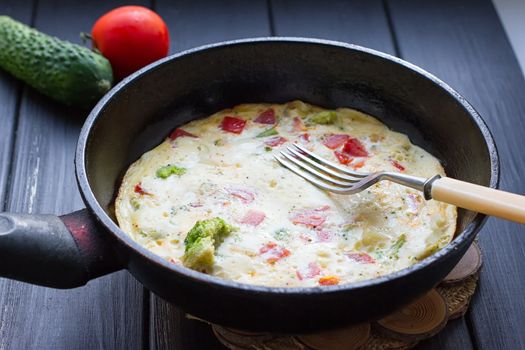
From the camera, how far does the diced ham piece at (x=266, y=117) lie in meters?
2.87

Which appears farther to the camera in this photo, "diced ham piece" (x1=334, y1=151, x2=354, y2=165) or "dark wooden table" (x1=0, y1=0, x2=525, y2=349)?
"diced ham piece" (x1=334, y1=151, x2=354, y2=165)

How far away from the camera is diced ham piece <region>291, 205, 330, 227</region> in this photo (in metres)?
2.38

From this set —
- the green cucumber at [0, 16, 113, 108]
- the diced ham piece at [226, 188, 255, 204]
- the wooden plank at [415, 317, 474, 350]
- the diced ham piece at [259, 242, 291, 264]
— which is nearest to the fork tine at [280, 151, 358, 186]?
the diced ham piece at [226, 188, 255, 204]

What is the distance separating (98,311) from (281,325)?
0.78m

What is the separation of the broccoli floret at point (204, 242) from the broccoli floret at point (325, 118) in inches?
28.4

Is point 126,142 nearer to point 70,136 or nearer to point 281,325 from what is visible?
point 70,136

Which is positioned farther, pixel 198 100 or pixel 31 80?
pixel 31 80

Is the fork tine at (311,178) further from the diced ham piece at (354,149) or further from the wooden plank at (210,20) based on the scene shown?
the wooden plank at (210,20)

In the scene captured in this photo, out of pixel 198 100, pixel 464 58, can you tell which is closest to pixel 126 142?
pixel 198 100

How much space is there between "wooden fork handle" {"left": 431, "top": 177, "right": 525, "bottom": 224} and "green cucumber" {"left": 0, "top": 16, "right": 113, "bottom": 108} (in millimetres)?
1747

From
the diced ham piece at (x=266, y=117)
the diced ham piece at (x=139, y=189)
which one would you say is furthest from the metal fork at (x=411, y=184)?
the diced ham piece at (x=139, y=189)

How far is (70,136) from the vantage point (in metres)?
3.20

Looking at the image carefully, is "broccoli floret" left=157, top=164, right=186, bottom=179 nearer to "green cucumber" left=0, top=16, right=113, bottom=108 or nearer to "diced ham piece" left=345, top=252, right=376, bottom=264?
"diced ham piece" left=345, top=252, right=376, bottom=264

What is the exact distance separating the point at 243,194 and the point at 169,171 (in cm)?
30
